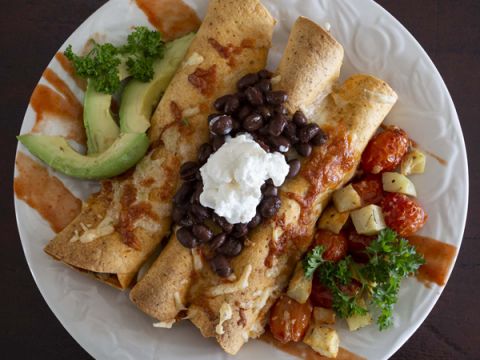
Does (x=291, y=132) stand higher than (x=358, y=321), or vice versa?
(x=291, y=132)

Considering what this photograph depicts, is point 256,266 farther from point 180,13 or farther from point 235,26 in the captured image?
point 180,13

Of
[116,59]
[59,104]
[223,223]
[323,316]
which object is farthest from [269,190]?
[59,104]

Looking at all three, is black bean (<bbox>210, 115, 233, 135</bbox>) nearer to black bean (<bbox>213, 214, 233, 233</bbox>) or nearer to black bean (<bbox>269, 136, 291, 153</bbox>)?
black bean (<bbox>269, 136, 291, 153</bbox>)

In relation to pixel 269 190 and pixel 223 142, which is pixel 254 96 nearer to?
pixel 223 142

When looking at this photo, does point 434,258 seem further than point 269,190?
Yes

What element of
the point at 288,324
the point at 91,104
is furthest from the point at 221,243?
the point at 91,104
